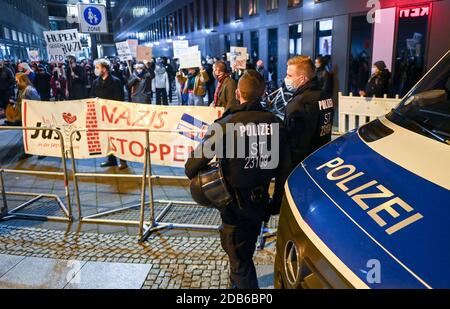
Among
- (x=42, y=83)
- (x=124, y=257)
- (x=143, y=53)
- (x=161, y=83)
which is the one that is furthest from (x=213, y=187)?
(x=161, y=83)

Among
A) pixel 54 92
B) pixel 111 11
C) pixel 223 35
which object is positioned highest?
pixel 111 11

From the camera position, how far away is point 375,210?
1.58m

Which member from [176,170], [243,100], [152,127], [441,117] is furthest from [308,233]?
[176,170]

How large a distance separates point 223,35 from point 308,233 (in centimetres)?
2561

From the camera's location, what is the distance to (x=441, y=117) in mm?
2295

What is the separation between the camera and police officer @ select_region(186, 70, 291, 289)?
2.82 m

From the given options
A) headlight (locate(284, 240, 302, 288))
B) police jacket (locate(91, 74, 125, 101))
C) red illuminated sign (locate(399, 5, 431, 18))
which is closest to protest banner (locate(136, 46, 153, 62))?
police jacket (locate(91, 74, 125, 101))

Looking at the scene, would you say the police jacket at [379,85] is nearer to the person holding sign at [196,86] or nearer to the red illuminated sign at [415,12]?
the red illuminated sign at [415,12]

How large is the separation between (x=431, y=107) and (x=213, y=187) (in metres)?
1.54

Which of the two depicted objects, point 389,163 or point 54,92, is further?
point 54,92

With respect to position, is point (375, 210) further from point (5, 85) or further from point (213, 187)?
point (5, 85)

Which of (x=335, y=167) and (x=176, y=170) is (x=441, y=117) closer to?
(x=335, y=167)

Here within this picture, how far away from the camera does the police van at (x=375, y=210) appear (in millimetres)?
1291

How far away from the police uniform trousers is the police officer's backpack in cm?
23
